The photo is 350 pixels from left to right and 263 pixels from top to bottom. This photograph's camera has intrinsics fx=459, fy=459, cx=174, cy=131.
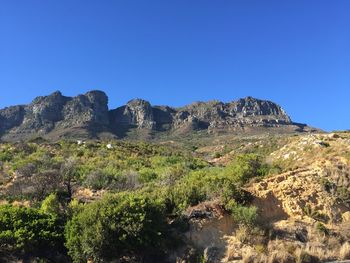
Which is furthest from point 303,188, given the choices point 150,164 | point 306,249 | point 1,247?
point 150,164

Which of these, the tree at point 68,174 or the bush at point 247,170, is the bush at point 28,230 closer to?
the bush at point 247,170

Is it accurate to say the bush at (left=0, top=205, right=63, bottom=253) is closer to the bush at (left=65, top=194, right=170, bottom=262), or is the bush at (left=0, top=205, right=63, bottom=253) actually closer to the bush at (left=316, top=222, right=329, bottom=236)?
the bush at (left=65, top=194, right=170, bottom=262)

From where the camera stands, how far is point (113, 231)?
17625mm

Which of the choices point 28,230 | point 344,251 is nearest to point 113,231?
point 28,230

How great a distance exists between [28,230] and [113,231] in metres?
3.61

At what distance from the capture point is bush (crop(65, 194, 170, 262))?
56.8ft

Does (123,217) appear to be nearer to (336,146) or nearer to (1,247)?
(1,247)

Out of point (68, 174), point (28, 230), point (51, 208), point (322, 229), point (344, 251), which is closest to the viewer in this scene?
point (28, 230)

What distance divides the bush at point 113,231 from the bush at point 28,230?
0.79 m

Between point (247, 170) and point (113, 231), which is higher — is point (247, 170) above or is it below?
above

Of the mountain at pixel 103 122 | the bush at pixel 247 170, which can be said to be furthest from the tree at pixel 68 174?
the mountain at pixel 103 122

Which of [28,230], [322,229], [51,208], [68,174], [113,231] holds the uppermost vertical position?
[68,174]

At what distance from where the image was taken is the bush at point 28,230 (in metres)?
17.9

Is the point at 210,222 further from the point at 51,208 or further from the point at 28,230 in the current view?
the point at 51,208
